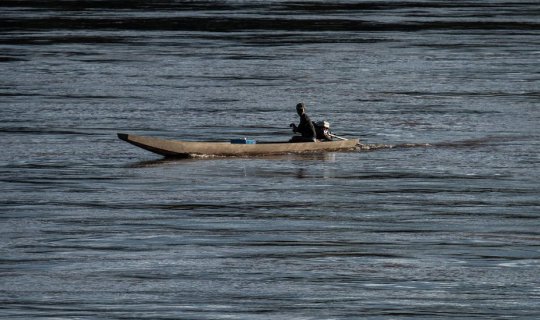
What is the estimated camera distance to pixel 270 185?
35.2 meters

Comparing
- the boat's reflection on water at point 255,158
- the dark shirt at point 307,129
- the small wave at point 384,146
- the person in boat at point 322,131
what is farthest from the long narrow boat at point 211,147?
the small wave at point 384,146

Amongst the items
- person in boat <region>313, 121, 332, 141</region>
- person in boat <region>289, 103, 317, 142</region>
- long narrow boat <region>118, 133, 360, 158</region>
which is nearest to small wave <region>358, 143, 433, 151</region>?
person in boat <region>313, 121, 332, 141</region>

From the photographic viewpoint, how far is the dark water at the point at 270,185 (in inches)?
925

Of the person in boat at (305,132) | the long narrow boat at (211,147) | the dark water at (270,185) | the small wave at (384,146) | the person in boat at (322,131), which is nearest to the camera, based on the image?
the dark water at (270,185)

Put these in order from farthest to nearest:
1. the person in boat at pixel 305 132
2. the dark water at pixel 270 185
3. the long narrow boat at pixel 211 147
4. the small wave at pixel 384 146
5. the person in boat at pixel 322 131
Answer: the small wave at pixel 384 146 < the person in boat at pixel 322 131 < the person in boat at pixel 305 132 < the long narrow boat at pixel 211 147 < the dark water at pixel 270 185

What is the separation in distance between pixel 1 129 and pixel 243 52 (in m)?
27.3

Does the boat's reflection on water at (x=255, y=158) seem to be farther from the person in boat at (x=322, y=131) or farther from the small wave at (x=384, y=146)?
the small wave at (x=384, y=146)

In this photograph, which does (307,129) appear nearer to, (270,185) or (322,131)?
(322,131)

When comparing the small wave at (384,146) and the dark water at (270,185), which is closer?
the dark water at (270,185)

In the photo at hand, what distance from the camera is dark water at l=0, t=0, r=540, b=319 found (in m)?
23.5

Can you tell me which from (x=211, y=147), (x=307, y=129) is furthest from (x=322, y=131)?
(x=211, y=147)

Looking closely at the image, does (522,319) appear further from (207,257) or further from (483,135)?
(483,135)

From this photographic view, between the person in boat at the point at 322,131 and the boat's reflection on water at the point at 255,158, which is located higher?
the person in boat at the point at 322,131

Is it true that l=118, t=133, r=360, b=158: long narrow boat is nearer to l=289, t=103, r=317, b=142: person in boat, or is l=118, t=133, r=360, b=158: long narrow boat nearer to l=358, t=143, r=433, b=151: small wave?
l=289, t=103, r=317, b=142: person in boat
